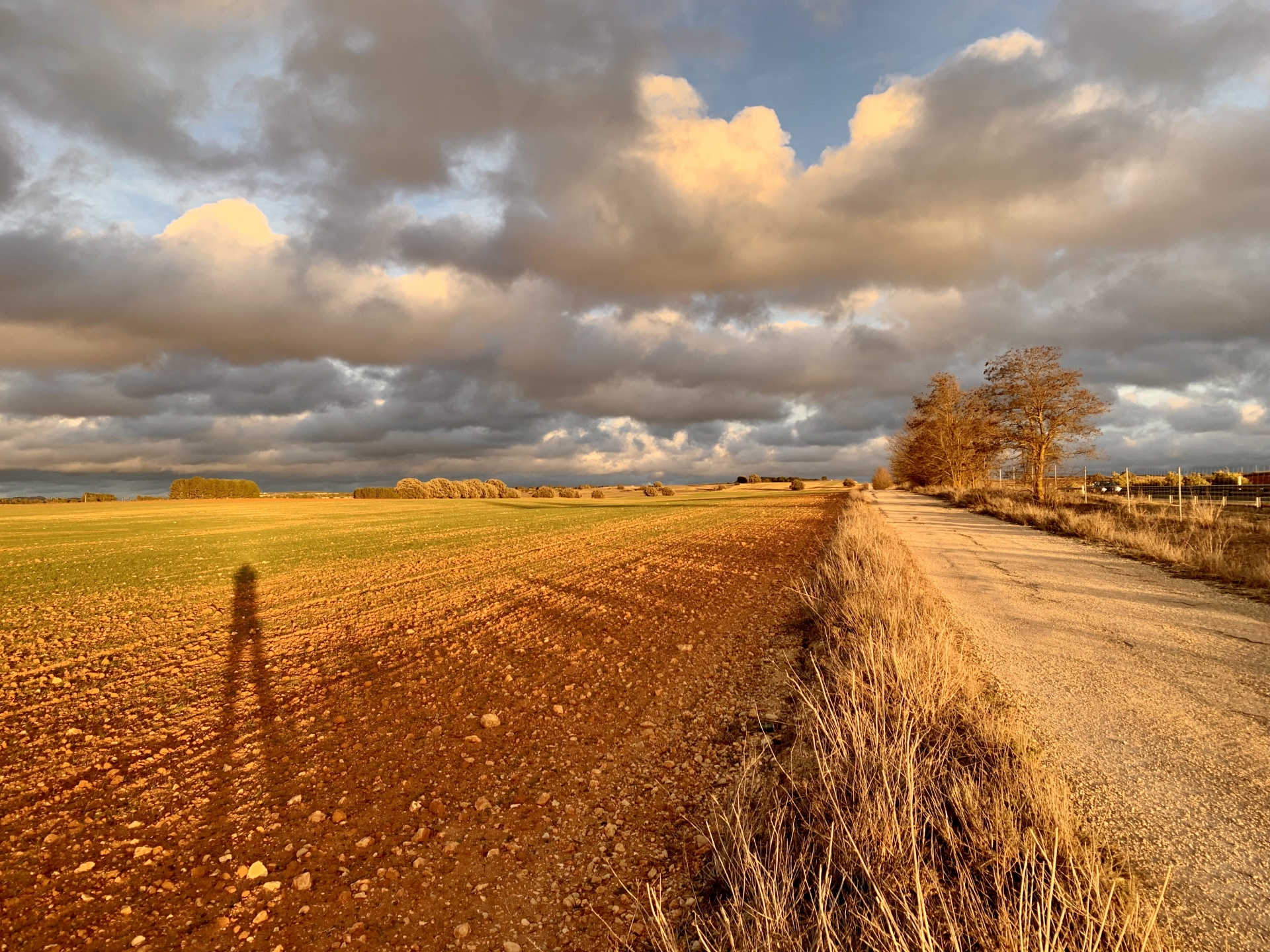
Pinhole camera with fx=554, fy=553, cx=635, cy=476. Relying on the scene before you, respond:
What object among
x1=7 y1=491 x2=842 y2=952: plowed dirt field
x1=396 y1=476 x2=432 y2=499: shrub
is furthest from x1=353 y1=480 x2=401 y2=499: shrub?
x1=7 y1=491 x2=842 y2=952: plowed dirt field

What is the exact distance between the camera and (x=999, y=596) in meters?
10.5

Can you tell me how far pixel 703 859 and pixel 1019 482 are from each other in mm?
56053

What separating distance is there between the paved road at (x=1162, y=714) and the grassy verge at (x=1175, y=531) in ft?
5.58

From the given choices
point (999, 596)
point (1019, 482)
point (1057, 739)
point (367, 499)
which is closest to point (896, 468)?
point (1019, 482)

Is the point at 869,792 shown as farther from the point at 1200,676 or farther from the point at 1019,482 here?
the point at 1019,482

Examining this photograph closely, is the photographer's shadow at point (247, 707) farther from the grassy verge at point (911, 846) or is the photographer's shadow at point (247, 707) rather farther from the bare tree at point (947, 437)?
the bare tree at point (947, 437)

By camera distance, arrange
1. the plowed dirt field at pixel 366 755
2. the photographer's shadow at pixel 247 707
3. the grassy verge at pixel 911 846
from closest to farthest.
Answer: the grassy verge at pixel 911 846, the plowed dirt field at pixel 366 755, the photographer's shadow at pixel 247 707

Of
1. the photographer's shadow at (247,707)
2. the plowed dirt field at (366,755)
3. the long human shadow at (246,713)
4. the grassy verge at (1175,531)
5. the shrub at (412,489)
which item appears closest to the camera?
the plowed dirt field at (366,755)

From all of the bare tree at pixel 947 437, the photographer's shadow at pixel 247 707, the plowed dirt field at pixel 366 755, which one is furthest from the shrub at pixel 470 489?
the photographer's shadow at pixel 247 707

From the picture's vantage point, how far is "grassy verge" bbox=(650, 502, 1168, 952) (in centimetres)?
233

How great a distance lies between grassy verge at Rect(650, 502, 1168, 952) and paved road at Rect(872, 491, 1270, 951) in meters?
0.34

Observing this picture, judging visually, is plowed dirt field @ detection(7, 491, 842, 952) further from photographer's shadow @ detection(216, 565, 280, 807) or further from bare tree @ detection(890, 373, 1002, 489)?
bare tree @ detection(890, 373, 1002, 489)

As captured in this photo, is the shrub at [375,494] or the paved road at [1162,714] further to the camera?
the shrub at [375,494]

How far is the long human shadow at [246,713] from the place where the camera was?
4.35m
